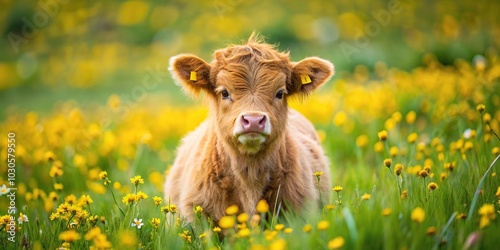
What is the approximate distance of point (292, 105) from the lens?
26.7ft

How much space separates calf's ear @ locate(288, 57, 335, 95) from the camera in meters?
4.84

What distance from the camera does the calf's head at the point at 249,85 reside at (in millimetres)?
4230

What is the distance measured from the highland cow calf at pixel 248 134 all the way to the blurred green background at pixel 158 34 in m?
7.78

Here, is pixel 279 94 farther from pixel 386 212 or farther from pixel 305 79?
pixel 386 212

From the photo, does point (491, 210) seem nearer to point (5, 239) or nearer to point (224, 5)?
point (5, 239)

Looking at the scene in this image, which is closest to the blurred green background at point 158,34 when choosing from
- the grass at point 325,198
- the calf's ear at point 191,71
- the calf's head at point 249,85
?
the grass at point 325,198

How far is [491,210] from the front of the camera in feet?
9.58

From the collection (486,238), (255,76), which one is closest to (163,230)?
(255,76)

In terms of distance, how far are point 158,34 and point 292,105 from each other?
1037cm

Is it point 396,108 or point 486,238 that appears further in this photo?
point 396,108

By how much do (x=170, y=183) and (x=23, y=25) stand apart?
12.8 metres

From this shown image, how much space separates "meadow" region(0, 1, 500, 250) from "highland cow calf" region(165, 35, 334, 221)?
226mm

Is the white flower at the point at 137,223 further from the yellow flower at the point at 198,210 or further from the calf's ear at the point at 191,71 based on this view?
the calf's ear at the point at 191,71

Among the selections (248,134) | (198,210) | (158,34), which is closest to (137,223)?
(198,210)
